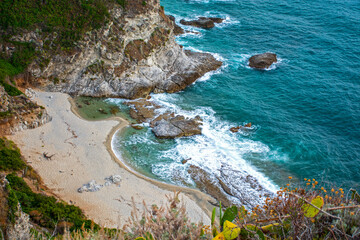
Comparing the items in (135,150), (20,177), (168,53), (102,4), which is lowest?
(135,150)

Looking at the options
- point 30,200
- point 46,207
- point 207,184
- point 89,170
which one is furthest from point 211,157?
point 30,200

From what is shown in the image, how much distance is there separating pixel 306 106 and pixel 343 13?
34010mm

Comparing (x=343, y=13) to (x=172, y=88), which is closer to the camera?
(x=172, y=88)

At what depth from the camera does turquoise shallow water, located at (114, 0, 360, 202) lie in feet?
105

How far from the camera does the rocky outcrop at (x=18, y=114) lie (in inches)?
1169

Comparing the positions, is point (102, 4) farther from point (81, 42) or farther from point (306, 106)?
point (306, 106)

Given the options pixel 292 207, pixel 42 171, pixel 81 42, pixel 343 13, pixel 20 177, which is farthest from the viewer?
pixel 343 13

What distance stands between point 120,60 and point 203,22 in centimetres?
2759

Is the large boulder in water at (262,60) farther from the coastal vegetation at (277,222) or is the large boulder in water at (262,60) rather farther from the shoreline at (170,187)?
the coastal vegetation at (277,222)

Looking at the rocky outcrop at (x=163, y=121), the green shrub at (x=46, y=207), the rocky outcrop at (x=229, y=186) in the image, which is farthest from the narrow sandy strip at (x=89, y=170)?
the rocky outcrop at (x=163, y=121)

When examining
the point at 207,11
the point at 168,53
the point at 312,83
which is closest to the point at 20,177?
the point at 168,53

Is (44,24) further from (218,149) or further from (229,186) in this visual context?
(229,186)

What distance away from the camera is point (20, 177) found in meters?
24.0

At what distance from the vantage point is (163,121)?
36.2 m
